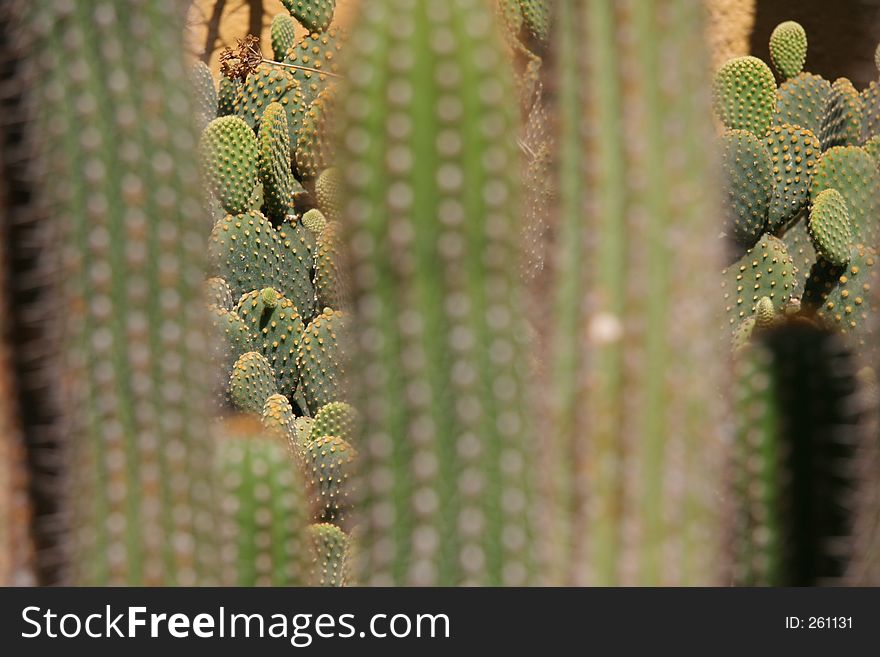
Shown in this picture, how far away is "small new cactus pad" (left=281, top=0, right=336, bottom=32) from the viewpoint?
5.42 meters

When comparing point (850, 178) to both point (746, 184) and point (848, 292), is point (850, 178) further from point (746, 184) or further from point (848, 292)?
point (848, 292)

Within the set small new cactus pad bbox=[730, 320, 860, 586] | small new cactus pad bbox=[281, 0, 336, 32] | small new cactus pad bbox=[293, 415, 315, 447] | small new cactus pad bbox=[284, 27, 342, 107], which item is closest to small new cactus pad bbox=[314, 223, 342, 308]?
small new cactus pad bbox=[293, 415, 315, 447]

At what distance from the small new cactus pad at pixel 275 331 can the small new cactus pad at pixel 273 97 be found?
1028mm

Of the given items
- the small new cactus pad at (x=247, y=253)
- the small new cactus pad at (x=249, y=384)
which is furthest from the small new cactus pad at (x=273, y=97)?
the small new cactus pad at (x=249, y=384)

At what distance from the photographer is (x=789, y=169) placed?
13.9ft

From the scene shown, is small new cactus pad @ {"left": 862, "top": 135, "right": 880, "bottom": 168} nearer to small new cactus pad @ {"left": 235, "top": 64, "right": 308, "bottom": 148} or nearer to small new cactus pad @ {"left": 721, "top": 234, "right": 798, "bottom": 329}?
small new cactus pad @ {"left": 721, "top": 234, "right": 798, "bottom": 329}

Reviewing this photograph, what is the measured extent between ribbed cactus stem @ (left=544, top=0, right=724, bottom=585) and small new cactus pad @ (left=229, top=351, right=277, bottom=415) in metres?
2.38

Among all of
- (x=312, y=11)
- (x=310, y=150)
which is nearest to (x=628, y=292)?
(x=310, y=150)

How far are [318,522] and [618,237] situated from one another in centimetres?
240

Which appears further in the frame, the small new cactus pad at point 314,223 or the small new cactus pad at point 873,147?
the small new cactus pad at point 314,223

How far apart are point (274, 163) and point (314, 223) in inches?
10.3

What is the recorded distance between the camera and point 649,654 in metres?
1.66

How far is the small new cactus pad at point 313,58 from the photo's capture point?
518 centimetres

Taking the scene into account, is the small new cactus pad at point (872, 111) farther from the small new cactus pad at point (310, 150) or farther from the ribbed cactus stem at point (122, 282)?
the ribbed cactus stem at point (122, 282)
